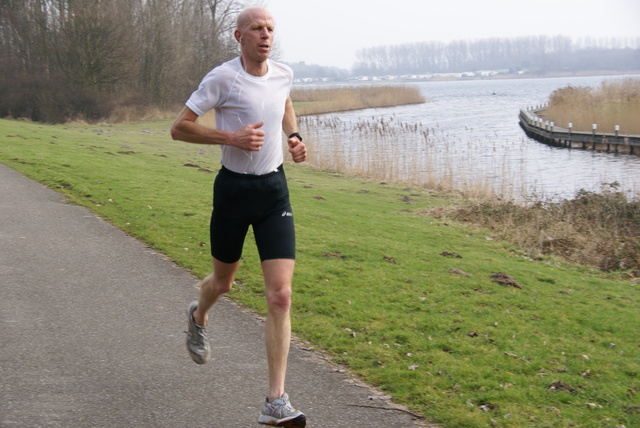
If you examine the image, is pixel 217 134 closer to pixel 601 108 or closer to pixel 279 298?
pixel 279 298

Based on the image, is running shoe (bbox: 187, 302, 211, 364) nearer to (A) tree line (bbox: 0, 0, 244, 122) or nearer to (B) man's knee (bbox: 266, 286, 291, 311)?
(B) man's knee (bbox: 266, 286, 291, 311)

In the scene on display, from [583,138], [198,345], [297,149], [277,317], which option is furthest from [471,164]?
[277,317]

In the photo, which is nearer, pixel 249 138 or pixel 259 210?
pixel 249 138

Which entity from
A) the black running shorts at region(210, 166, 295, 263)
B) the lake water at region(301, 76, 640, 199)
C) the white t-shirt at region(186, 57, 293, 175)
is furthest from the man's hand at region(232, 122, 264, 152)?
the lake water at region(301, 76, 640, 199)

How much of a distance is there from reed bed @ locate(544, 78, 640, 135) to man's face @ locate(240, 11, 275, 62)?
123ft

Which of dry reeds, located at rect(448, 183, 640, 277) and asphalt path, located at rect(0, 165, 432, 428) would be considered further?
dry reeds, located at rect(448, 183, 640, 277)

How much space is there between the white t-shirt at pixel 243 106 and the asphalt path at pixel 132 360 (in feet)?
4.67

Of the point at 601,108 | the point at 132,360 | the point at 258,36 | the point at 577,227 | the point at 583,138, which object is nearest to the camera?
the point at 258,36

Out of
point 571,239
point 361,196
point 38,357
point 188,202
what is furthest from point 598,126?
point 38,357

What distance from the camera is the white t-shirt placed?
4.08 meters

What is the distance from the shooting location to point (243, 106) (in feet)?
13.5

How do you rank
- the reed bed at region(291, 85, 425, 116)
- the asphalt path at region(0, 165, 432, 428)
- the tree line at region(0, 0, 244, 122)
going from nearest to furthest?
the asphalt path at region(0, 165, 432, 428) < the tree line at region(0, 0, 244, 122) < the reed bed at region(291, 85, 425, 116)

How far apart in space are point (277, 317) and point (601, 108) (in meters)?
42.9

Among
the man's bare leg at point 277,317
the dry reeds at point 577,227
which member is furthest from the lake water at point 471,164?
the man's bare leg at point 277,317
